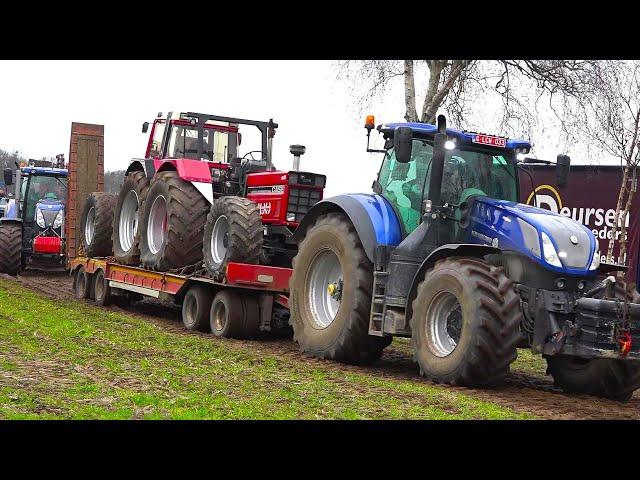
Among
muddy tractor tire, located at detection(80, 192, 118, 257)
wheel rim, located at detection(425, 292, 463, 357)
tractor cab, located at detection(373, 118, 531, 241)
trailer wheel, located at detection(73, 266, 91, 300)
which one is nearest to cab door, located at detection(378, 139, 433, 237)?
tractor cab, located at detection(373, 118, 531, 241)

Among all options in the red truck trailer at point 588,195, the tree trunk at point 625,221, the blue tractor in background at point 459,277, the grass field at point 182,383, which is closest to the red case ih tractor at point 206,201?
the grass field at point 182,383

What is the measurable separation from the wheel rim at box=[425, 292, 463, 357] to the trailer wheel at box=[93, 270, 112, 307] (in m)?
8.28

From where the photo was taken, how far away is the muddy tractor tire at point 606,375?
933 cm

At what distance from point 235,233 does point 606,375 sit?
516 cm

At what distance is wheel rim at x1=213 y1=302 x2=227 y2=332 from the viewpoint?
42.7ft

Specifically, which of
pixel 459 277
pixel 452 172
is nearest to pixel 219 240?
pixel 452 172

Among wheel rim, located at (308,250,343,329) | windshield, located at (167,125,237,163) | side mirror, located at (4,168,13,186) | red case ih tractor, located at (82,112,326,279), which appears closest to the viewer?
wheel rim, located at (308,250,343,329)

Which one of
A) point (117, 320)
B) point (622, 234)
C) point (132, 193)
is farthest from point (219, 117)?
point (622, 234)

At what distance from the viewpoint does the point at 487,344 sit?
28.5ft

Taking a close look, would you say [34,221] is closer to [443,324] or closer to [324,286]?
[324,286]

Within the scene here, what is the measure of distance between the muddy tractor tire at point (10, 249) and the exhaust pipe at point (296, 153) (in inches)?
384

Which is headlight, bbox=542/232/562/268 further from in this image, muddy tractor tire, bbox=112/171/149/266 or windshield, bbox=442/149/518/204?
muddy tractor tire, bbox=112/171/149/266

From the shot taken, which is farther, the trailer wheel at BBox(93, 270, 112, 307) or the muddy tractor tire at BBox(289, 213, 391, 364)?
the trailer wheel at BBox(93, 270, 112, 307)

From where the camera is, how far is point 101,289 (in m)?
16.7
